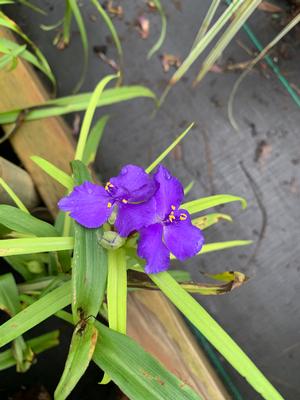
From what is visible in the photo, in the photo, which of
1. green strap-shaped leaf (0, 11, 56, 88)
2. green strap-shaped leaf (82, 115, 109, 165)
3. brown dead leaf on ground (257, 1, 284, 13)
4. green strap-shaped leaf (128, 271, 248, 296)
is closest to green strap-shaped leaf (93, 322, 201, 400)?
green strap-shaped leaf (128, 271, 248, 296)

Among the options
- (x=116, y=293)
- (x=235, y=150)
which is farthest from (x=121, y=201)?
(x=235, y=150)

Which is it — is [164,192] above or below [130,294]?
above

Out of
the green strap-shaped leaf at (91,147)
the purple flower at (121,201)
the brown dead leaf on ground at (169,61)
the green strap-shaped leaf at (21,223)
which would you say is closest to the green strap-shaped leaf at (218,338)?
the purple flower at (121,201)

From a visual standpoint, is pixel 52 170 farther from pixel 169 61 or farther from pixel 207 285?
pixel 169 61

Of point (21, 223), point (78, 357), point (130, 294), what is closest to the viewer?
point (78, 357)

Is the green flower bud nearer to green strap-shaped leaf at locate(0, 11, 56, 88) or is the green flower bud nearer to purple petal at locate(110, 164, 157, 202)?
purple petal at locate(110, 164, 157, 202)

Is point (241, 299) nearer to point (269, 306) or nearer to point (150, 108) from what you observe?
point (269, 306)
